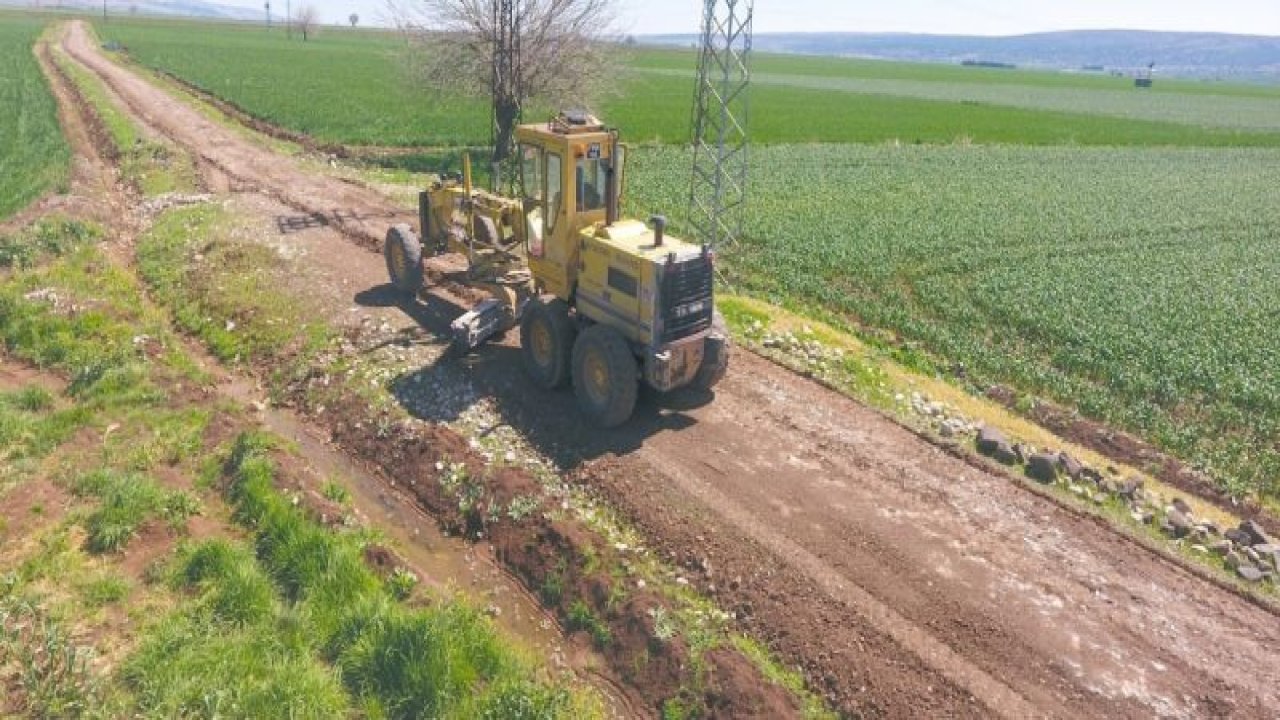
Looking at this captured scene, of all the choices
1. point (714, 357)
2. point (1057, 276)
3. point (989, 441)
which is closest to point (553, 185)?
point (714, 357)

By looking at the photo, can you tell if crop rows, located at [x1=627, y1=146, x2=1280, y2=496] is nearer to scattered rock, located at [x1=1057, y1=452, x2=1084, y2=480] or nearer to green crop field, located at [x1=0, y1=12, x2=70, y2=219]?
scattered rock, located at [x1=1057, y1=452, x2=1084, y2=480]

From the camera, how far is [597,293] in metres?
12.0

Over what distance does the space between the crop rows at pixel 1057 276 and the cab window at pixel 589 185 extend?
24.9 feet

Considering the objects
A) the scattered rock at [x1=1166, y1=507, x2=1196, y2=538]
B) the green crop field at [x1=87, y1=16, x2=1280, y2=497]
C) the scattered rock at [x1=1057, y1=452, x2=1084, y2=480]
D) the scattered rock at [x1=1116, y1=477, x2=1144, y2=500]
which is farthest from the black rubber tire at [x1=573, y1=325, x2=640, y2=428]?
the green crop field at [x1=87, y1=16, x2=1280, y2=497]

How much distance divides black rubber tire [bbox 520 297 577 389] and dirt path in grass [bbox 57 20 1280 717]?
31 cm

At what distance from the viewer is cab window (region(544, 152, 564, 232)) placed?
12000 millimetres

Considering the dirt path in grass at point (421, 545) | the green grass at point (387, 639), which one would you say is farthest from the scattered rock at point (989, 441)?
the green grass at point (387, 639)

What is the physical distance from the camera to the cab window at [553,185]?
12000 millimetres

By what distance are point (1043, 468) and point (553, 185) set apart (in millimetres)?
8003

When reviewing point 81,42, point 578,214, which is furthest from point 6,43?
point 578,214

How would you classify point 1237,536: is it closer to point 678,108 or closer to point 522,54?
point 522,54

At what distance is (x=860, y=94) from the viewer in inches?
3501

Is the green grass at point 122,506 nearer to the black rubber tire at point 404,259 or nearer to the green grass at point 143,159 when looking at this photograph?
the black rubber tire at point 404,259

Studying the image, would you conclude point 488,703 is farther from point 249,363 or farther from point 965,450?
point 249,363
